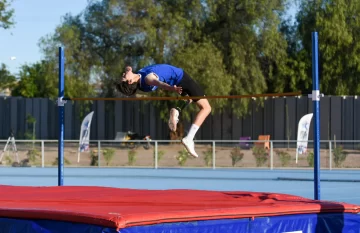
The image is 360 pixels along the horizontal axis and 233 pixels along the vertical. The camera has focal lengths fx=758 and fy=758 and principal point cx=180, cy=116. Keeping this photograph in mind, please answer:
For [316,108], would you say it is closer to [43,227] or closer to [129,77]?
[129,77]

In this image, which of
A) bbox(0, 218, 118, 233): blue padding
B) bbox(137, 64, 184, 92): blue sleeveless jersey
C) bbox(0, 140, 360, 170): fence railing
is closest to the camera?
bbox(0, 218, 118, 233): blue padding

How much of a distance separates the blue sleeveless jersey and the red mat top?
165 centimetres

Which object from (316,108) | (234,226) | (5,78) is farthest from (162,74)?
(5,78)

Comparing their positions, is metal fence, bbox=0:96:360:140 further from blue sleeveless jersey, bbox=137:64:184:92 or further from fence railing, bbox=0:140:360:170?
blue sleeveless jersey, bbox=137:64:184:92

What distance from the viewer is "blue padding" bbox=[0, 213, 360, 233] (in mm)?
5832

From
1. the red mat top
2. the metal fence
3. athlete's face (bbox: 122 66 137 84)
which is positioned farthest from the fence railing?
the red mat top

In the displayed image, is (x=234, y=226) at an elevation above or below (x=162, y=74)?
below

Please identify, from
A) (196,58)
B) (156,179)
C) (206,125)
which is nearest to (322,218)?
(156,179)

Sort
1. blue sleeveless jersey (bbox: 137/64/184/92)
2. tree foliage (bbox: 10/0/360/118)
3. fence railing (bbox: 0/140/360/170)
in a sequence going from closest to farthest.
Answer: blue sleeveless jersey (bbox: 137/64/184/92) < fence railing (bbox: 0/140/360/170) < tree foliage (bbox: 10/0/360/118)

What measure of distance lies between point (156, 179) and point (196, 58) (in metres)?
12.1

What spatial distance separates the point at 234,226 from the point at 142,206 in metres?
0.83

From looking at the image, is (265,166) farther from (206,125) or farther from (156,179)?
(206,125)

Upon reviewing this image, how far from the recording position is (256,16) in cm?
3197

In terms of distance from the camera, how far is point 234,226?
636cm
